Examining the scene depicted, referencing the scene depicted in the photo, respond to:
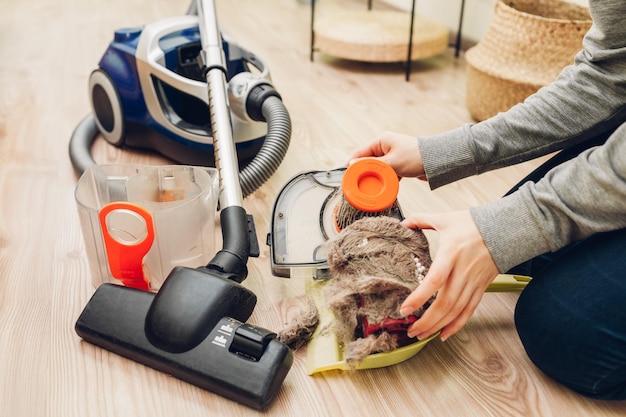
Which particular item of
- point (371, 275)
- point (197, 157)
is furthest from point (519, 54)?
point (371, 275)

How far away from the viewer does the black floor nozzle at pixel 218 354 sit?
0.61m

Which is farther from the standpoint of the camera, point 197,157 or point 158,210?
point 197,157

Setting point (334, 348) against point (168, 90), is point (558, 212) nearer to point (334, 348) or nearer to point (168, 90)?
point (334, 348)

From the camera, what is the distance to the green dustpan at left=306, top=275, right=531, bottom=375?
657 mm

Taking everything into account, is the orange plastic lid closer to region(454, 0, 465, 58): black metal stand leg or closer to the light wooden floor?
the light wooden floor

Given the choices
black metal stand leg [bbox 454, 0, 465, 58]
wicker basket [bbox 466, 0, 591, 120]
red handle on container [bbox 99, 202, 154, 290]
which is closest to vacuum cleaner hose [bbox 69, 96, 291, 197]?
red handle on container [bbox 99, 202, 154, 290]

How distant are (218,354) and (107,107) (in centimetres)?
68

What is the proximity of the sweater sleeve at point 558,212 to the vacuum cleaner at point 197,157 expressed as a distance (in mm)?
251

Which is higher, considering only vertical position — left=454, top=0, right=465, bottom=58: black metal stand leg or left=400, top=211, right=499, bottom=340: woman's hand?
left=400, top=211, right=499, bottom=340: woman's hand

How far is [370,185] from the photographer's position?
680mm

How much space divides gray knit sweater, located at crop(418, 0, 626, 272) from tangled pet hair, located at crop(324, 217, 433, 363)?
95 mm

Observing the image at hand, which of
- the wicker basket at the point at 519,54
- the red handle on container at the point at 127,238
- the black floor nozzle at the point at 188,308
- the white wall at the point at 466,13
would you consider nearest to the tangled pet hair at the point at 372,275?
the black floor nozzle at the point at 188,308

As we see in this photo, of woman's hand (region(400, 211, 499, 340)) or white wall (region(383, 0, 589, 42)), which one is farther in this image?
white wall (region(383, 0, 589, 42))

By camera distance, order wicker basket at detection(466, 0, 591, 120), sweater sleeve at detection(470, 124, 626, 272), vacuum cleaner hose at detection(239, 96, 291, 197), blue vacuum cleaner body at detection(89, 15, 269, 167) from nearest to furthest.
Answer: sweater sleeve at detection(470, 124, 626, 272) → vacuum cleaner hose at detection(239, 96, 291, 197) → blue vacuum cleaner body at detection(89, 15, 269, 167) → wicker basket at detection(466, 0, 591, 120)
